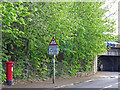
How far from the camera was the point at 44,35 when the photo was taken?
54.9ft

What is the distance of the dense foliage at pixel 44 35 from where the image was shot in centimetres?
1475

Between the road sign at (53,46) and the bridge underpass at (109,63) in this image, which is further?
the bridge underpass at (109,63)

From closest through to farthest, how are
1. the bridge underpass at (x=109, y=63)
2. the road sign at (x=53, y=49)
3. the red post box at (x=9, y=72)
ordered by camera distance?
the red post box at (x=9, y=72)
the road sign at (x=53, y=49)
the bridge underpass at (x=109, y=63)

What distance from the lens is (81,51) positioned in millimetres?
23062

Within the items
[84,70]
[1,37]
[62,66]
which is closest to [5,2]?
[1,37]

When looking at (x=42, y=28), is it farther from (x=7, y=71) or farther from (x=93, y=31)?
(x=93, y=31)

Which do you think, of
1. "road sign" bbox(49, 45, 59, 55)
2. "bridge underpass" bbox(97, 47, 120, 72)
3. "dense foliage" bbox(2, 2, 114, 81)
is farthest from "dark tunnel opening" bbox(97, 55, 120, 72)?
"road sign" bbox(49, 45, 59, 55)

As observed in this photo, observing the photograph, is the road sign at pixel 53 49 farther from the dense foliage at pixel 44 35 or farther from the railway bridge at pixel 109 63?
the railway bridge at pixel 109 63

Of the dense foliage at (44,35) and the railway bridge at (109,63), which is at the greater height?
the dense foliage at (44,35)

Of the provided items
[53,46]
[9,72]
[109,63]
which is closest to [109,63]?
[109,63]

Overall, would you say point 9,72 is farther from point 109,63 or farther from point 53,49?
point 109,63

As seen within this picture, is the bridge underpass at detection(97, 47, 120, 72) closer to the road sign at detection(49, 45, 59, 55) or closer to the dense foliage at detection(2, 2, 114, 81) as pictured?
the dense foliage at detection(2, 2, 114, 81)

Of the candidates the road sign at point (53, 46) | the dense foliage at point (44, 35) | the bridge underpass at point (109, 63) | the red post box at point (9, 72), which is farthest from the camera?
the bridge underpass at point (109, 63)

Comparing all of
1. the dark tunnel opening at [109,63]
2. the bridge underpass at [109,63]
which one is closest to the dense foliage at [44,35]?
the bridge underpass at [109,63]
